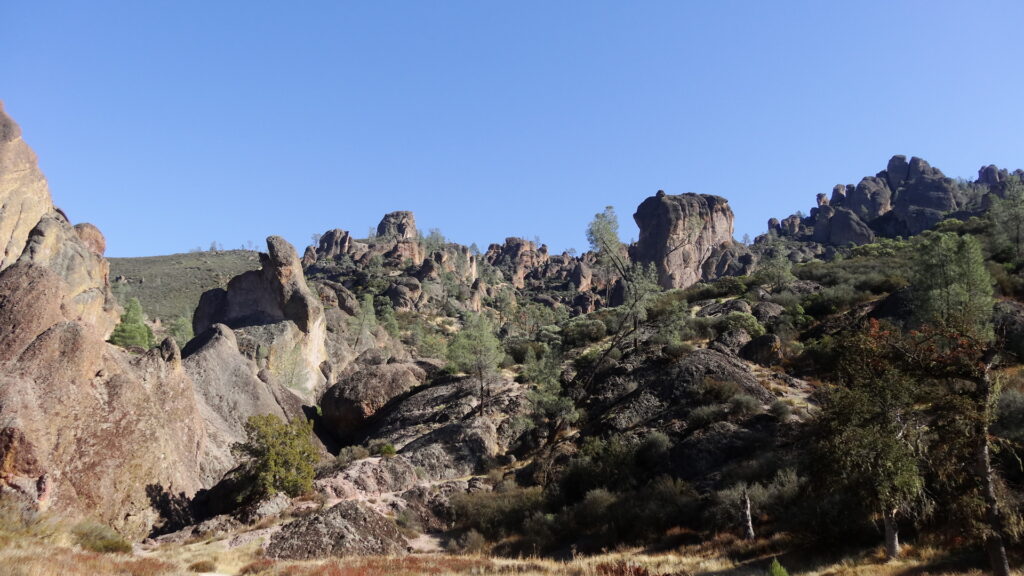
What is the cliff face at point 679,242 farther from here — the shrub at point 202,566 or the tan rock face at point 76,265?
the shrub at point 202,566

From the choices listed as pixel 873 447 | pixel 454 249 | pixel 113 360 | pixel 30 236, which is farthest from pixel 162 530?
pixel 454 249

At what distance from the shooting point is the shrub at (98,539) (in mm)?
16172

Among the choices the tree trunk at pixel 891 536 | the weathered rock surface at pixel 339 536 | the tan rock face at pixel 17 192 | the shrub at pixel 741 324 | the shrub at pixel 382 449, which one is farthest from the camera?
the tan rock face at pixel 17 192

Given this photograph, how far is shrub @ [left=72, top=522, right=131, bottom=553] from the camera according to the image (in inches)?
637

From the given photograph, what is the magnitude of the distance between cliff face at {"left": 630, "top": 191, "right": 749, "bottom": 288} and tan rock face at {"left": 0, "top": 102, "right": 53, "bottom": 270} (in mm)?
109501

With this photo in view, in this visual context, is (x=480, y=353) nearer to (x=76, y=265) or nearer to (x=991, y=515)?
(x=991, y=515)

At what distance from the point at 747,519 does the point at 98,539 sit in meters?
21.4

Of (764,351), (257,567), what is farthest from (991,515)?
(764,351)

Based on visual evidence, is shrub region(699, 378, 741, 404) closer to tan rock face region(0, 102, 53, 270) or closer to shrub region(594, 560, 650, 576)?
shrub region(594, 560, 650, 576)

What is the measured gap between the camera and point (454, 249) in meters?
163

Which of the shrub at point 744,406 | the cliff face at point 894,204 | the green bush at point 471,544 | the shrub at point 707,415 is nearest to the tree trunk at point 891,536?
the shrub at point 707,415

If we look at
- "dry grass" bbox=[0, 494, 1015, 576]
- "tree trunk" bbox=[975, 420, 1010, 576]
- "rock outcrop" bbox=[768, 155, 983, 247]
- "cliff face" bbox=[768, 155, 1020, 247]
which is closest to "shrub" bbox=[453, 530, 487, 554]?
"dry grass" bbox=[0, 494, 1015, 576]

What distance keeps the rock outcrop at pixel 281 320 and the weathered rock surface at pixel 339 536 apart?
109 ft

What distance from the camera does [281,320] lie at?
5978cm
